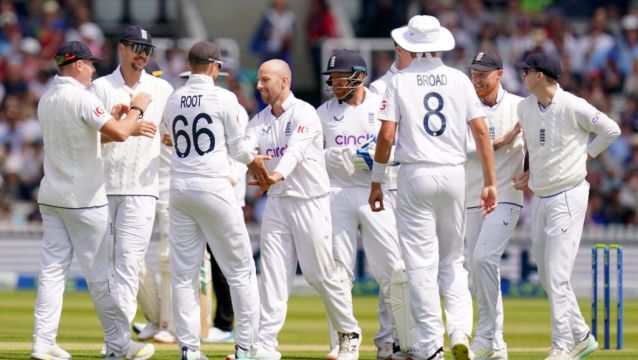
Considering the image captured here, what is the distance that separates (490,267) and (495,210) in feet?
1.46

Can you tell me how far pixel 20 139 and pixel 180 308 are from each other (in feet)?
38.0

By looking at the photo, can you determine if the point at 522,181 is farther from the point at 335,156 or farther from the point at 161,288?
the point at 161,288

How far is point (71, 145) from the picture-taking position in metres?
9.04

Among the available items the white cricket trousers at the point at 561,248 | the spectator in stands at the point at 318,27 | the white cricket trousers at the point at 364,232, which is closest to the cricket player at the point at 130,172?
the white cricket trousers at the point at 364,232

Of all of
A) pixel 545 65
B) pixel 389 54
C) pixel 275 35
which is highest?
pixel 275 35

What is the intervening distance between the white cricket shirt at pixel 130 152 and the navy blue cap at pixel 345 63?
1302mm

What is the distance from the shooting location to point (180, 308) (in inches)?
363

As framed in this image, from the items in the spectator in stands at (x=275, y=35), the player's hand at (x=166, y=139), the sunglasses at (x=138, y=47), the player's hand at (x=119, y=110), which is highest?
the spectator in stands at (x=275, y=35)

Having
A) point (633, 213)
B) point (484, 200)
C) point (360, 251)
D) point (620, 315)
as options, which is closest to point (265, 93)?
point (484, 200)

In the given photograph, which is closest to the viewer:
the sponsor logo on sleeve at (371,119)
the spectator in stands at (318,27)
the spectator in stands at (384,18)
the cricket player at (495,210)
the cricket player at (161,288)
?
the cricket player at (495,210)

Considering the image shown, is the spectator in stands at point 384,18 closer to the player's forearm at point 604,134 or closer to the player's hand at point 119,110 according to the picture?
the player's forearm at point 604,134

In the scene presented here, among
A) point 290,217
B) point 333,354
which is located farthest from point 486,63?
point 333,354

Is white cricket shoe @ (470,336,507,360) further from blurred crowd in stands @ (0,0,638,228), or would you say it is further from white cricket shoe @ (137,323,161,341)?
blurred crowd in stands @ (0,0,638,228)

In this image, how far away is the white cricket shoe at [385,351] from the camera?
1009cm
